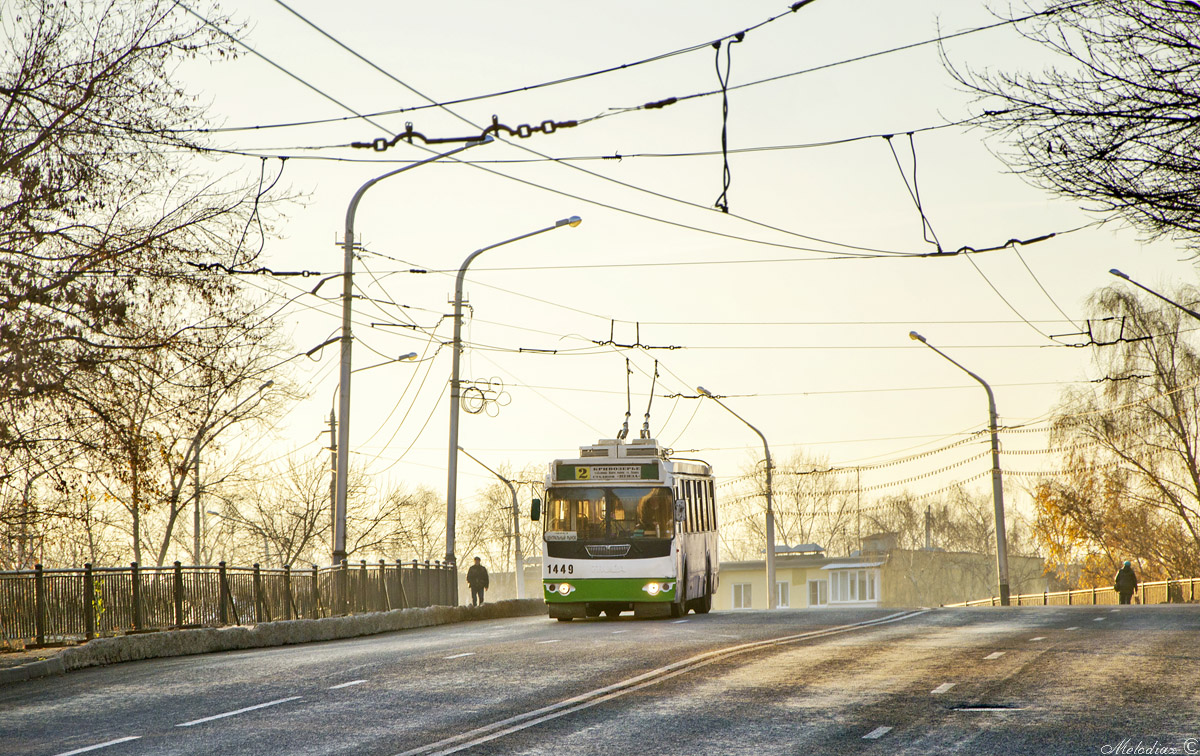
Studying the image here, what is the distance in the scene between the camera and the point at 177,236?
63.9ft

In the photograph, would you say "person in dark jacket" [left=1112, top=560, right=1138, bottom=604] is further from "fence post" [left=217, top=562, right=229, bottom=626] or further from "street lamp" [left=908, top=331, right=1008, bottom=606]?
"fence post" [left=217, top=562, right=229, bottom=626]

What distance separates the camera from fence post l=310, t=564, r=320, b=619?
2647cm

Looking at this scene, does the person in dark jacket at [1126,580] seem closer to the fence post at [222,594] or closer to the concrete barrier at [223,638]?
the concrete barrier at [223,638]

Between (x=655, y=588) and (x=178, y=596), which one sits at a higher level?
(x=178, y=596)

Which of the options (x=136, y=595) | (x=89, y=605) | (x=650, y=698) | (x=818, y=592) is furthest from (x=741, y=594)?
(x=650, y=698)

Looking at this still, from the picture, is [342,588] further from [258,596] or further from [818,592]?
[818,592]

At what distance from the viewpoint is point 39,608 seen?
19.1 meters

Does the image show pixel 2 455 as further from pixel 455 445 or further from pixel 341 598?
pixel 455 445

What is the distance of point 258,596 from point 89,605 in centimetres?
489

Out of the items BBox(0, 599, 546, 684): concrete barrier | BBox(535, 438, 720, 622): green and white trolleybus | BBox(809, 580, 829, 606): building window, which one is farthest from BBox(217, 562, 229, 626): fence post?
BBox(809, 580, 829, 606): building window

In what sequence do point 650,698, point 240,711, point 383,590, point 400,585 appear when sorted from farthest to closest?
point 400,585 → point 383,590 → point 650,698 → point 240,711

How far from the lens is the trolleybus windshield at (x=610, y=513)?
84.9ft

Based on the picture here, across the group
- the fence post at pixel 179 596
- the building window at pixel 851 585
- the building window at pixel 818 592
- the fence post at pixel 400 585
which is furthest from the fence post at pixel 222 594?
the building window at pixel 818 592

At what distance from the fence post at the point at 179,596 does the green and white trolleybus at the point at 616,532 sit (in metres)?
6.87
